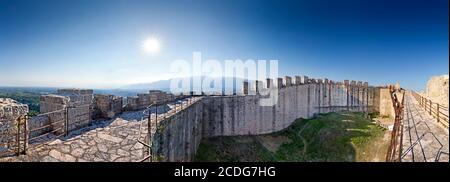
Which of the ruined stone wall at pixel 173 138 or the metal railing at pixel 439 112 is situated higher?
the metal railing at pixel 439 112

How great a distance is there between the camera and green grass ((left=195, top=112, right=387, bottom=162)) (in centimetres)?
1597

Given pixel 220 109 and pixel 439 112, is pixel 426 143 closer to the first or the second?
pixel 439 112

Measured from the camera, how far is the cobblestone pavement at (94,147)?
489 cm

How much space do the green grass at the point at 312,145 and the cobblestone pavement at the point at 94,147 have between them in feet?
25.9

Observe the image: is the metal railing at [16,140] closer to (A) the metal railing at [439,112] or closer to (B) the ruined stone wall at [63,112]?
(B) the ruined stone wall at [63,112]

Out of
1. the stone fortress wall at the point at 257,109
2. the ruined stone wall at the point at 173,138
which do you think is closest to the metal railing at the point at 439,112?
the ruined stone wall at the point at 173,138

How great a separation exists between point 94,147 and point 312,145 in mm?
16300

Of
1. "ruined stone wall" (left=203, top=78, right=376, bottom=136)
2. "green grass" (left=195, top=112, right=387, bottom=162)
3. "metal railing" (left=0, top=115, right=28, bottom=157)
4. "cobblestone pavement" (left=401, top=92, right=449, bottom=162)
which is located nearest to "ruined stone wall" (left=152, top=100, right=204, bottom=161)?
"metal railing" (left=0, top=115, right=28, bottom=157)

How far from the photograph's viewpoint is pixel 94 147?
5.55 m

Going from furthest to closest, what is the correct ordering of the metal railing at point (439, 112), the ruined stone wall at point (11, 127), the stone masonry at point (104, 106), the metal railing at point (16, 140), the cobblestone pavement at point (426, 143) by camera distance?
1. the metal railing at point (439, 112)
2. the stone masonry at point (104, 106)
3. the cobblestone pavement at point (426, 143)
4. the ruined stone wall at point (11, 127)
5. the metal railing at point (16, 140)

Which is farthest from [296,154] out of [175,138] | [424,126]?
[175,138]

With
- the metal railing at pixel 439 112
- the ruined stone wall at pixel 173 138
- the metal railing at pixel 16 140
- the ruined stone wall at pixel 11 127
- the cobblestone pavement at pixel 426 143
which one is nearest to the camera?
the metal railing at pixel 16 140
